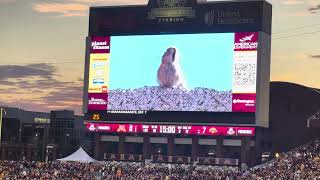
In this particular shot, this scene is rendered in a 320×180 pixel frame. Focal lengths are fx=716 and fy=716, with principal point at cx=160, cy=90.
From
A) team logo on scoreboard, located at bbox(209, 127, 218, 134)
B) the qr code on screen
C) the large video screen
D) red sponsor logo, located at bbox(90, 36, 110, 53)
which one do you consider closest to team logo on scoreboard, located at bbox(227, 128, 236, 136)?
team logo on scoreboard, located at bbox(209, 127, 218, 134)

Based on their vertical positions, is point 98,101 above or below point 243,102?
below

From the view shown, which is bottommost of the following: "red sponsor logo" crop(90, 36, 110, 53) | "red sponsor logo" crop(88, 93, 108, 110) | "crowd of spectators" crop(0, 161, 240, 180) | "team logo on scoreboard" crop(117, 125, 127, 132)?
"crowd of spectators" crop(0, 161, 240, 180)

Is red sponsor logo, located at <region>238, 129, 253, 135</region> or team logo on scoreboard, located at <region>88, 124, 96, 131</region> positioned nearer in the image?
red sponsor logo, located at <region>238, 129, 253, 135</region>

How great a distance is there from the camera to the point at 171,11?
210 feet

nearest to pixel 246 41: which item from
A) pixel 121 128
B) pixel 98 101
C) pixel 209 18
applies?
pixel 209 18

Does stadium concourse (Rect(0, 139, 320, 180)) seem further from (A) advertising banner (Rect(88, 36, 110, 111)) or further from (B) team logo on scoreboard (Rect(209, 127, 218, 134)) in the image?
(A) advertising banner (Rect(88, 36, 110, 111))

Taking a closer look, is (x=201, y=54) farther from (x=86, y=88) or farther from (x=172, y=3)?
(x=86, y=88)

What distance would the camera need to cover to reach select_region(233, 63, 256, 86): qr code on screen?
59.8 metres

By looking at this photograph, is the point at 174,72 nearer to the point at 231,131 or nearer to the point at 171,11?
the point at 171,11

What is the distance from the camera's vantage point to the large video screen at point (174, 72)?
60188 millimetres

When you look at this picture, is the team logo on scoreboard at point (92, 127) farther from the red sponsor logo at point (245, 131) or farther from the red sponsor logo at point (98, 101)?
the red sponsor logo at point (245, 131)

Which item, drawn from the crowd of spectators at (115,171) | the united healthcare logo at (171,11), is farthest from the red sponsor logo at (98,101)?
the united healthcare logo at (171,11)

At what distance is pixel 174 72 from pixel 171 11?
548 centimetres

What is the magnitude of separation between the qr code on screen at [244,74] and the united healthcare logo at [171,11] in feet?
21.0
